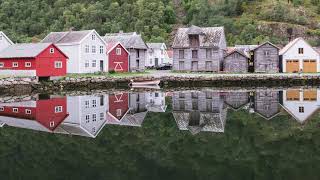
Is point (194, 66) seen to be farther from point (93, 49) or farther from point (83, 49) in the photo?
point (83, 49)

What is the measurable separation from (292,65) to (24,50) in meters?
33.4

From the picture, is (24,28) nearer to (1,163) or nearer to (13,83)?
(13,83)

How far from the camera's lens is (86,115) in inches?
1084

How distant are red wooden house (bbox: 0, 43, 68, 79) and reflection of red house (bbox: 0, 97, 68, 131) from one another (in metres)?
15.0

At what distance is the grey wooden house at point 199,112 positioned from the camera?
23.4 m

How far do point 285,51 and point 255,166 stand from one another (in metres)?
51.5

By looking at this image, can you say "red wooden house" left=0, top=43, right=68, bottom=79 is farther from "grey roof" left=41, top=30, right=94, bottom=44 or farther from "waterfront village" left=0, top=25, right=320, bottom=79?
"grey roof" left=41, top=30, right=94, bottom=44

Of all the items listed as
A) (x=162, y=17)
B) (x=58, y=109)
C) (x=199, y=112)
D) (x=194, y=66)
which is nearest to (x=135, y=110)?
(x=199, y=112)

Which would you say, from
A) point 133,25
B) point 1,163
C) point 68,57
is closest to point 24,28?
point 133,25

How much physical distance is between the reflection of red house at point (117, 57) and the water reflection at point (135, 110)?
19958mm

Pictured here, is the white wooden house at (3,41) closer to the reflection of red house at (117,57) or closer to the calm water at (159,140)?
the reflection of red house at (117,57)

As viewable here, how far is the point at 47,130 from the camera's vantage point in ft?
71.9

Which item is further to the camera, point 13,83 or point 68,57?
point 68,57

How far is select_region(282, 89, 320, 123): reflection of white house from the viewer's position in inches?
1090
